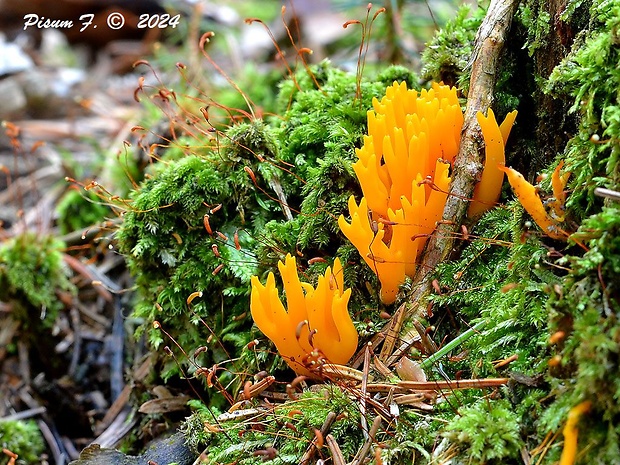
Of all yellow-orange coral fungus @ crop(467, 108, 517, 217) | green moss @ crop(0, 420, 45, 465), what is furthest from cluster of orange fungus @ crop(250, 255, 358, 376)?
green moss @ crop(0, 420, 45, 465)

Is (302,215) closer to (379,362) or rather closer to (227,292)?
(227,292)

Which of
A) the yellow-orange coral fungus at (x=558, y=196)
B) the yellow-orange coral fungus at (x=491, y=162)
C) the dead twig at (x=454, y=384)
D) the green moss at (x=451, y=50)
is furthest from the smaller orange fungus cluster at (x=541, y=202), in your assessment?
the green moss at (x=451, y=50)

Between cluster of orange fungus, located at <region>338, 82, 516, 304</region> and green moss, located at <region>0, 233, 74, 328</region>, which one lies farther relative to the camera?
green moss, located at <region>0, 233, 74, 328</region>

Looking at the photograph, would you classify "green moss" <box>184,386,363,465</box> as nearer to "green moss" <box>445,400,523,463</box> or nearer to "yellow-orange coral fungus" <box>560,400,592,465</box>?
"green moss" <box>445,400,523,463</box>

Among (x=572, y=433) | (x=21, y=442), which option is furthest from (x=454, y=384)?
(x=21, y=442)

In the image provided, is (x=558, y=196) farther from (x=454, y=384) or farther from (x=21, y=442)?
(x=21, y=442)

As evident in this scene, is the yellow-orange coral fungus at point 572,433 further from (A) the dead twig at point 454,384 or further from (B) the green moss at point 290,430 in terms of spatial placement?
(B) the green moss at point 290,430
